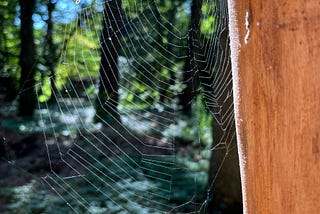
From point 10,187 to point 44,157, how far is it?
703 millimetres

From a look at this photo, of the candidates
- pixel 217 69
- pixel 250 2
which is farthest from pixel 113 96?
pixel 250 2

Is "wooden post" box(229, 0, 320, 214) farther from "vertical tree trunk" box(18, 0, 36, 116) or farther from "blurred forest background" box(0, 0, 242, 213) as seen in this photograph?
"vertical tree trunk" box(18, 0, 36, 116)

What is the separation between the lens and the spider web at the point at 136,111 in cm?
224

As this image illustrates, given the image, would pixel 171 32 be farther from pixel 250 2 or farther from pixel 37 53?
pixel 37 53

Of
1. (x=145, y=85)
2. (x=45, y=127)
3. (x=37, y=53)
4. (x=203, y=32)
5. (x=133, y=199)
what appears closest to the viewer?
(x=203, y=32)

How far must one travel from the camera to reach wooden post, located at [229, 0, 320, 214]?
0.43 metres

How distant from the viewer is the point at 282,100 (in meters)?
0.45

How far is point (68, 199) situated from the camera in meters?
3.49

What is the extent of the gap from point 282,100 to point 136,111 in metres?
4.03

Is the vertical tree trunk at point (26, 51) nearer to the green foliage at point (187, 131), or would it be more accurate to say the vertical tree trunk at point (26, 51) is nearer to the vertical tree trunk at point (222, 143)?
the green foliage at point (187, 131)

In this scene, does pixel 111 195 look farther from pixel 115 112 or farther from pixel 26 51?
pixel 26 51

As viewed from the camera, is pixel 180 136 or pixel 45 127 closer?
pixel 45 127

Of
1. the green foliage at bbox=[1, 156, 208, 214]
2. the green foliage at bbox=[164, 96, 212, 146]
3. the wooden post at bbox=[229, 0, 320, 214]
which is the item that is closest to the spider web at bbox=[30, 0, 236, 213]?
the green foliage at bbox=[1, 156, 208, 214]

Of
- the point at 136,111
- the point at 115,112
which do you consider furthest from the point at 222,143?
the point at 136,111
